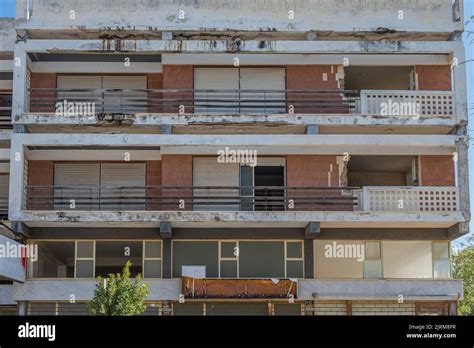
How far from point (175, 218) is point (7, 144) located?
276 inches

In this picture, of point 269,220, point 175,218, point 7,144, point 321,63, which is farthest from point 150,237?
point 321,63

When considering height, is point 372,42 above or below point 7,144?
above

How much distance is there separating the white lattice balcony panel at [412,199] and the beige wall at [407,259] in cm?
145

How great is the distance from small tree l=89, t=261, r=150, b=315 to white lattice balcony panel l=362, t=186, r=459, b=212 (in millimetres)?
8564

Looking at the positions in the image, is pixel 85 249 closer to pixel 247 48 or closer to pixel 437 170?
pixel 247 48

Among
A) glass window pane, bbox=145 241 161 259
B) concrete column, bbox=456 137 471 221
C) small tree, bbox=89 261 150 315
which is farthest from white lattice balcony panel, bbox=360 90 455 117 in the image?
small tree, bbox=89 261 150 315

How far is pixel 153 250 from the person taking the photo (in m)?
31.5

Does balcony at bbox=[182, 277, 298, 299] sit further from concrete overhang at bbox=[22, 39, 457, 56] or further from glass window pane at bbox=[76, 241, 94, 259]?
concrete overhang at bbox=[22, 39, 457, 56]

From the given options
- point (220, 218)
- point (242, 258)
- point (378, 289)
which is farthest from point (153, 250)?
point (378, 289)

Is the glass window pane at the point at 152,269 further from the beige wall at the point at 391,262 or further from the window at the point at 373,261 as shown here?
the window at the point at 373,261

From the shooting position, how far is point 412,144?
31.8 m

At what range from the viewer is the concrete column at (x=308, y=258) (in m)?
31.1
